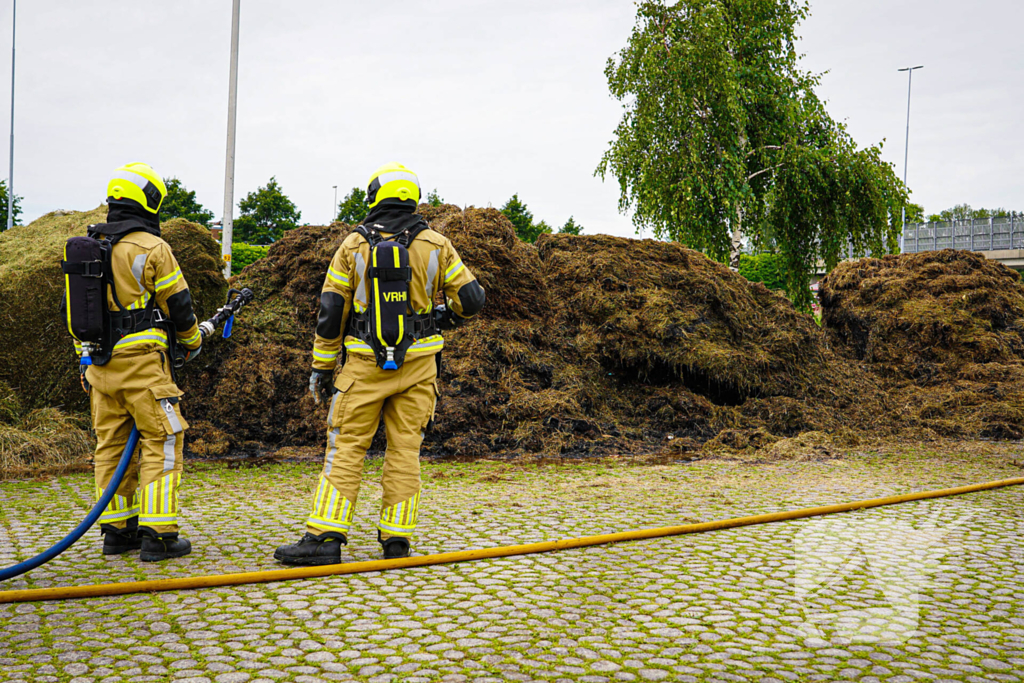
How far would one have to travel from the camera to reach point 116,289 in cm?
450

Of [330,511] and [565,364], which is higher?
[565,364]

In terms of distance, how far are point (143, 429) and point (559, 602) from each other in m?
2.47

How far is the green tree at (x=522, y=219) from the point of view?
34125 millimetres

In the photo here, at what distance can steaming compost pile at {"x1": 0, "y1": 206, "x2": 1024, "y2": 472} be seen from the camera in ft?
26.6

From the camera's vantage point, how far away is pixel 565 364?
33.1 ft

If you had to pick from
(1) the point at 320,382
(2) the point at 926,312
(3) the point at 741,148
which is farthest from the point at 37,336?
(3) the point at 741,148

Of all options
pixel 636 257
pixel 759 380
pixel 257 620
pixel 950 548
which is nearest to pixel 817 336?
pixel 759 380

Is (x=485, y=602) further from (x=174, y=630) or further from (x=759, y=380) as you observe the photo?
(x=759, y=380)

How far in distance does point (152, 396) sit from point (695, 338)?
7445mm

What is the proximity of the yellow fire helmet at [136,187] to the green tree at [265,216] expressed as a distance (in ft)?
136

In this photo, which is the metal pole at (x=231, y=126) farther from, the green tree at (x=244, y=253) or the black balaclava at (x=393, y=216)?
the black balaclava at (x=393, y=216)

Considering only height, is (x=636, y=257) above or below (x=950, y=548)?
above

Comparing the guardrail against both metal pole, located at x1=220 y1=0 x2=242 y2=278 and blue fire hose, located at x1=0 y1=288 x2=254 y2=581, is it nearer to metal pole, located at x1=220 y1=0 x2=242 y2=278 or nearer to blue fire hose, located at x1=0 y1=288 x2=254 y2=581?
metal pole, located at x1=220 y1=0 x2=242 y2=278

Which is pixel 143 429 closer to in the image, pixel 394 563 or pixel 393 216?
pixel 394 563
